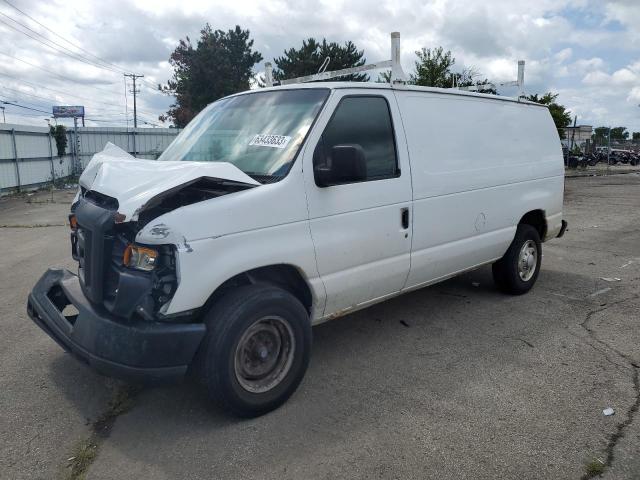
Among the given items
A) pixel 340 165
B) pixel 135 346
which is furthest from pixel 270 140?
pixel 135 346

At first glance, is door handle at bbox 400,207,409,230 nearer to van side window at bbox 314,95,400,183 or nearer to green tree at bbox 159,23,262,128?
van side window at bbox 314,95,400,183

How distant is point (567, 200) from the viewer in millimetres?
15812

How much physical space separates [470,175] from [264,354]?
259 centimetres

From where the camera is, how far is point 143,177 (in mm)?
3219

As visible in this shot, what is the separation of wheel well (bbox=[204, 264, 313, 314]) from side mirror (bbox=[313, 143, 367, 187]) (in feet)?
2.08

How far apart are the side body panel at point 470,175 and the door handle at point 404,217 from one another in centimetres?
10

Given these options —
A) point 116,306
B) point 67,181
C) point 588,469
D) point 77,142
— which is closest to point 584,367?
point 588,469

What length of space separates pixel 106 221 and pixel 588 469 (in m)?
2.99

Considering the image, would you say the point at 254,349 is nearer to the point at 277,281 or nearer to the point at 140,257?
the point at 277,281

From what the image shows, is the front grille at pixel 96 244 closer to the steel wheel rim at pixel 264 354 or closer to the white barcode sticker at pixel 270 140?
the steel wheel rim at pixel 264 354

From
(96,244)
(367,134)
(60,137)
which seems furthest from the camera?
(60,137)

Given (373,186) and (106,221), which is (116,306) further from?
(373,186)

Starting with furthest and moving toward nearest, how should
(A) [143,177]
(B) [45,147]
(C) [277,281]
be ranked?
(B) [45,147]
(C) [277,281]
(A) [143,177]

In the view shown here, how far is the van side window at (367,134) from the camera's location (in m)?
3.72
